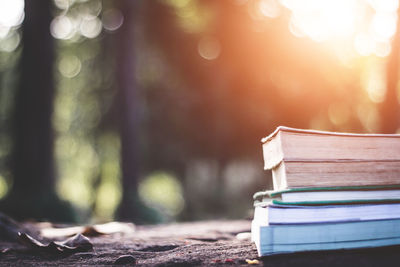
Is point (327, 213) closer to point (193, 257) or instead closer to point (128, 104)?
point (193, 257)

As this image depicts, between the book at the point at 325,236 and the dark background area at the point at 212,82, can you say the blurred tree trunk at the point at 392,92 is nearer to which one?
the book at the point at 325,236

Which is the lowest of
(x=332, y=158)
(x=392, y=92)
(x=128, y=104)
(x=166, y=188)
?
(x=332, y=158)

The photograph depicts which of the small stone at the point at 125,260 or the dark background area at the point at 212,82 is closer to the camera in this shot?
the small stone at the point at 125,260

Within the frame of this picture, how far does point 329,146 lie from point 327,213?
25 centimetres

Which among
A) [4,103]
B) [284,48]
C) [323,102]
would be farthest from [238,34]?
[4,103]

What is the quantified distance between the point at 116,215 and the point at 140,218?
811mm


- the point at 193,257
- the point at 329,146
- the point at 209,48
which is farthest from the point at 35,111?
the point at 209,48

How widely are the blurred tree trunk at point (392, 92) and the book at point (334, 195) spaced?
4.51m

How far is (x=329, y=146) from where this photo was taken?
5.47ft

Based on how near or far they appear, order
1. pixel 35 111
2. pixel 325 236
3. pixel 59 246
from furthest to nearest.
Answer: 1. pixel 35 111
2. pixel 59 246
3. pixel 325 236

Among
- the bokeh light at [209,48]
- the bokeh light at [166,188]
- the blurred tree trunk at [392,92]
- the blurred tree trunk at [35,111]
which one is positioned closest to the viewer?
the blurred tree trunk at [392,92]

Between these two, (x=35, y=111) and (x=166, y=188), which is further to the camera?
(x=166, y=188)

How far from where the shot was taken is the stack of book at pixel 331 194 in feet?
5.19

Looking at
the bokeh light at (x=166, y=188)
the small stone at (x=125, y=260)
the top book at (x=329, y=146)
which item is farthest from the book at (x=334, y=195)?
the bokeh light at (x=166, y=188)
